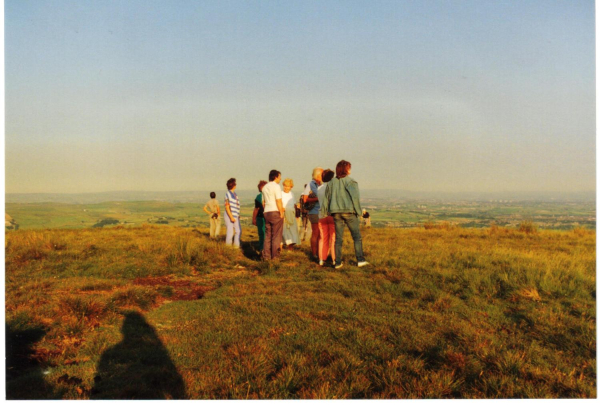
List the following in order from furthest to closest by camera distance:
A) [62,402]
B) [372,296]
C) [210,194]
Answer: [210,194]
[372,296]
[62,402]

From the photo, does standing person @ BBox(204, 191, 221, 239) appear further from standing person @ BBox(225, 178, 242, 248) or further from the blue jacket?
the blue jacket

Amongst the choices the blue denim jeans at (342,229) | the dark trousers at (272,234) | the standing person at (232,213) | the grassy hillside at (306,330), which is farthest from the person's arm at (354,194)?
the standing person at (232,213)

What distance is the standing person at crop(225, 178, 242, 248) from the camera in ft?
38.1

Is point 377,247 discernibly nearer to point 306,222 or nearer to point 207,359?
point 306,222

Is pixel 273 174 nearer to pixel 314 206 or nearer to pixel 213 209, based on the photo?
pixel 314 206

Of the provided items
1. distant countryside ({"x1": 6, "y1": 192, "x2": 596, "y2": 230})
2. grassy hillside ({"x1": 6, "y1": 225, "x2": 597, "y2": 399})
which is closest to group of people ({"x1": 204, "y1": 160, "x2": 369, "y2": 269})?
grassy hillside ({"x1": 6, "y1": 225, "x2": 597, "y2": 399})

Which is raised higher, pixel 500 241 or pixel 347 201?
pixel 347 201

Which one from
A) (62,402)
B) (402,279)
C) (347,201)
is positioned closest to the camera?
(62,402)

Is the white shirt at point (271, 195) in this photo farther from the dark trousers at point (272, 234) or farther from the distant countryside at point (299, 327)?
the distant countryside at point (299, 327)

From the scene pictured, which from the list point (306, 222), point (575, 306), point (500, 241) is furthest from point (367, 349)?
point (500, 241)

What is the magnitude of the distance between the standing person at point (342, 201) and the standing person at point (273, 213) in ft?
4.58

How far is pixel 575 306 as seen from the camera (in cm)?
591

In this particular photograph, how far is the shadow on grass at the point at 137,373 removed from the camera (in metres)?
3.39

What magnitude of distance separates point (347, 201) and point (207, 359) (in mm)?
5358
